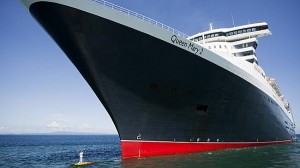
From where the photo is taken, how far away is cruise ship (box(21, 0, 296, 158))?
13.9m

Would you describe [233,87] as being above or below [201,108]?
above

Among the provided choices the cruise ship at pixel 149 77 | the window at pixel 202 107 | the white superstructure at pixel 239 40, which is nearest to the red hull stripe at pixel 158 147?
the cruise ship at pixel 149 77

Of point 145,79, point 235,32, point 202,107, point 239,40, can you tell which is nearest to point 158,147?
point 202,107

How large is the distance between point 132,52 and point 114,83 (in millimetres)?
2236

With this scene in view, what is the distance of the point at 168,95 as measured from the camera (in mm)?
16516

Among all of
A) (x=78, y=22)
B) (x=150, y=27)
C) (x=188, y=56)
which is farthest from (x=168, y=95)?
(x=78, y=22)

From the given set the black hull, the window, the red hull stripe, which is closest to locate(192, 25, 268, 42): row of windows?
the black hull

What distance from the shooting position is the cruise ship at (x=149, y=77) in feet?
45.6

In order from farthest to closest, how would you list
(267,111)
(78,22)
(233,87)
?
(267,111) → (233,87) → (78,22)

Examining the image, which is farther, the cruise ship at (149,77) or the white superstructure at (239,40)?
the white superstructure at (239,40)

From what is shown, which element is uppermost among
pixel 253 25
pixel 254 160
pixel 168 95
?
pixel 253 25

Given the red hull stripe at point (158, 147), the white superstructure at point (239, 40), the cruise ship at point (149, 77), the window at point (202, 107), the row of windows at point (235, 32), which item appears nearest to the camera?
the cruise ship at point (149, 77)

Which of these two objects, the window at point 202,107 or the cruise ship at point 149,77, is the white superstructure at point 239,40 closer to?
the cruise ship at point 149,77

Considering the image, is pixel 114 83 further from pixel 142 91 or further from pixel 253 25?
pixel 253 25
